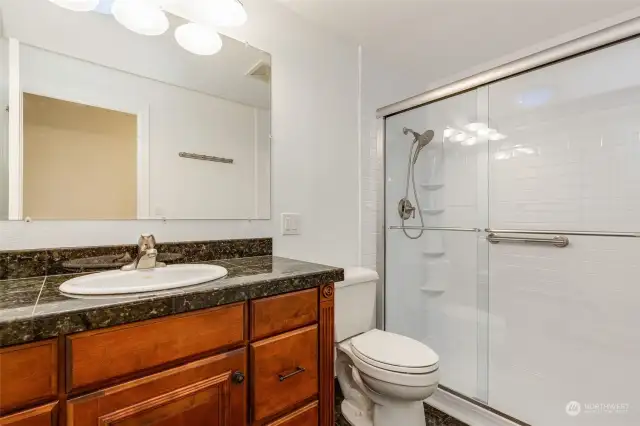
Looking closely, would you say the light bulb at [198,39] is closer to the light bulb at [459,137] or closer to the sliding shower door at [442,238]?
the sliding shower door at [442,238]

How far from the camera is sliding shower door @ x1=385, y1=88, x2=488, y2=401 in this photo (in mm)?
1987

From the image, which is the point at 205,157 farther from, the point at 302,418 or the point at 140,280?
the point at 302,418

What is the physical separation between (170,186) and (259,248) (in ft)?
1.60

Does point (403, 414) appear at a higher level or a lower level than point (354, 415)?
higher

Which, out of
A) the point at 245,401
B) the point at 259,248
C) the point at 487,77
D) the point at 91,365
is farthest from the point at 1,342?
the point at 487,77

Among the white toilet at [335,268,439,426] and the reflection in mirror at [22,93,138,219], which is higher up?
the reflection in mirror at [22,93,138,219]

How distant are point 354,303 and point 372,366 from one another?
1.16 ft

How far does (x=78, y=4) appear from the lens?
44.3 inches

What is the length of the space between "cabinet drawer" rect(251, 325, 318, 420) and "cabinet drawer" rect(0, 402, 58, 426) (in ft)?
1.45

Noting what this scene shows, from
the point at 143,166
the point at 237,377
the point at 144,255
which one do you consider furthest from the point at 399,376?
the point at 143,166

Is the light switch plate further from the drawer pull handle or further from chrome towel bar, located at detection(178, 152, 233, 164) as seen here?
the drawer pull handle

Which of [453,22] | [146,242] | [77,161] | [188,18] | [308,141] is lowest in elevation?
[146,242]

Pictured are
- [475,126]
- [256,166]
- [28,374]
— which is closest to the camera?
[28,374]

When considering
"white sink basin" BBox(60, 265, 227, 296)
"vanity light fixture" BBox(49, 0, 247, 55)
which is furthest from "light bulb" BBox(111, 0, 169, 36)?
"white sink basin" BBox(60, 265, 227, 296)
